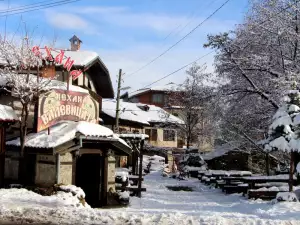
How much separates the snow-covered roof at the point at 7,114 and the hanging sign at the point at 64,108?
3.28 feet

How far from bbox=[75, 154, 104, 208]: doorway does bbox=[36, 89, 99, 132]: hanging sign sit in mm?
1978

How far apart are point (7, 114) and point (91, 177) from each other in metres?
5.63

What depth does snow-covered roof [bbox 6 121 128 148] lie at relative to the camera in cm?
1605

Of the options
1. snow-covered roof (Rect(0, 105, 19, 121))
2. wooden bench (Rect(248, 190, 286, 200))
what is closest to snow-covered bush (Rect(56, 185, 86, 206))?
snow-covered roof (Rect(0, 105, 19, 121))

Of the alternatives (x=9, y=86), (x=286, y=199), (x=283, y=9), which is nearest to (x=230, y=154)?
(x=283, y=9)

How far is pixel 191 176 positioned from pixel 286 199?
913 inches

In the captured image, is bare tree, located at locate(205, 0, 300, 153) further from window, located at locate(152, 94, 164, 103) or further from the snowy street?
window, located at locate(152, 94, 164, 103)

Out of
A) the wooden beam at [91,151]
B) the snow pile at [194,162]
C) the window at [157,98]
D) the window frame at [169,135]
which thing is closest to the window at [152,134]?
the window frame at [169,135]

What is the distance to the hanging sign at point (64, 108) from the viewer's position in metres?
16.5

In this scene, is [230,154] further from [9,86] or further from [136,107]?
[9,86]

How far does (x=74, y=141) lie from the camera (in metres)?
16.5

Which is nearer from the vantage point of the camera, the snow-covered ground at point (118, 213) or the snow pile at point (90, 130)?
the snow-covered ground at point (118, 213)

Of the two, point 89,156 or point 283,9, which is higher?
point 283,9

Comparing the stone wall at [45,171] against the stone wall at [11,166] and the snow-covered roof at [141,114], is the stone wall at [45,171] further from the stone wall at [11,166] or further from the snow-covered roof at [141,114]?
the snow-covered roof at [141,114]
